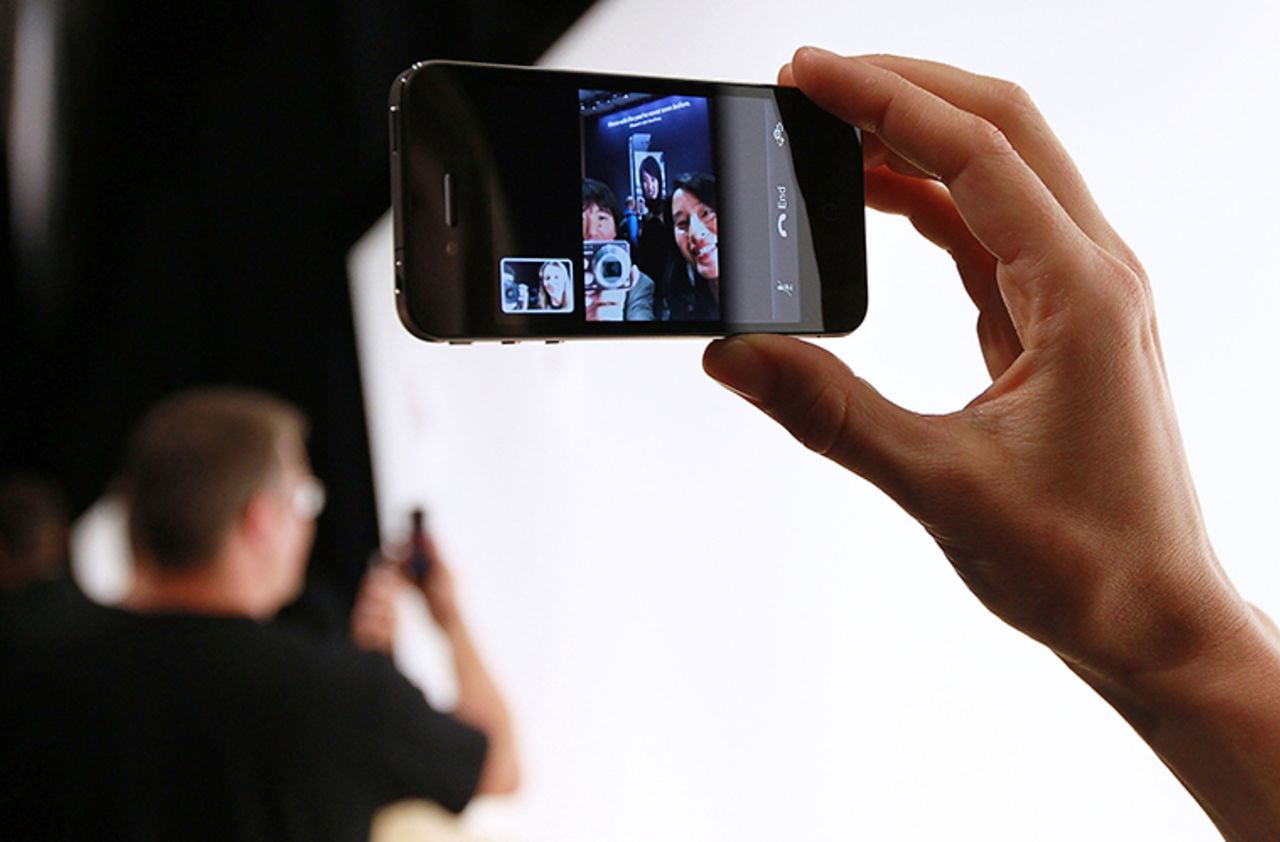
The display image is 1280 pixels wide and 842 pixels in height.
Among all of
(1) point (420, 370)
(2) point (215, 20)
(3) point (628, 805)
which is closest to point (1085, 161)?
(3) point (628, 805)

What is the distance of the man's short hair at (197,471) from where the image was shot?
1.29 m

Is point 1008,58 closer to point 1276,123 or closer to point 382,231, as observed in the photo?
point 1276,123

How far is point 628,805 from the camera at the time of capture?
131 centimetres

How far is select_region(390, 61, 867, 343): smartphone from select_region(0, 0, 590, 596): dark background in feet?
2.45

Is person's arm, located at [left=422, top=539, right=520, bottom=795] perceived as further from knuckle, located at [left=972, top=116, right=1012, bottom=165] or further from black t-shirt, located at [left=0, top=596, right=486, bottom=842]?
knuckle, located at [left=972, top=116, right=1012, bottom=165]

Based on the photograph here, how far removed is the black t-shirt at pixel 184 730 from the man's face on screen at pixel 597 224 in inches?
30.5

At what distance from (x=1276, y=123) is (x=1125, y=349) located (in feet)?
0.62

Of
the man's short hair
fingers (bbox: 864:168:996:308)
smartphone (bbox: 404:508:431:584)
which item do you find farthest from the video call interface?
smartphone (bbox: 404:508:431:584)

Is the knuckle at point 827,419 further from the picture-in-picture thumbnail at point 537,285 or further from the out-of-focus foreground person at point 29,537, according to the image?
the out-of-focus foreground person at point 29,537

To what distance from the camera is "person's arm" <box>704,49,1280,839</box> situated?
494 mm

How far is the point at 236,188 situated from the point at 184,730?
1.73 metres

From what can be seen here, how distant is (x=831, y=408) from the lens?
0.50 meters

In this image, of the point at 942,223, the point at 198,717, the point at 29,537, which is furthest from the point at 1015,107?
the point at 29,537

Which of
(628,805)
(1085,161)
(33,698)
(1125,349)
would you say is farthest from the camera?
(628,805)
